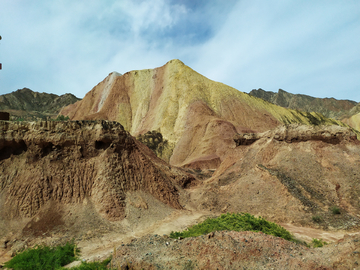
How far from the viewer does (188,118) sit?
51.1 m

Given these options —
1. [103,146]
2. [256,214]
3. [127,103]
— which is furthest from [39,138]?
[127,103]

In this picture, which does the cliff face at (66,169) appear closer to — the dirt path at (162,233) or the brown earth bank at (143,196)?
the brown earth bank at (143,196)

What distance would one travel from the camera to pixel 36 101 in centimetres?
9306

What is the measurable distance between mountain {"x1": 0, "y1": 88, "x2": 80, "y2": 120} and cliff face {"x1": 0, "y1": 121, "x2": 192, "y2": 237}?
72.4 metres

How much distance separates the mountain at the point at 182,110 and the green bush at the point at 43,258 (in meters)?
29.6

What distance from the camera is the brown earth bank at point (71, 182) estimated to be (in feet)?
47.4

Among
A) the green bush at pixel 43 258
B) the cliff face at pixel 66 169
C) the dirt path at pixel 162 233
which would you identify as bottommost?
the green bush at pixel 43 258

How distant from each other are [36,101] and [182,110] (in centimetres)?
6419

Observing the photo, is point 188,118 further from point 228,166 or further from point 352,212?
point 352,212

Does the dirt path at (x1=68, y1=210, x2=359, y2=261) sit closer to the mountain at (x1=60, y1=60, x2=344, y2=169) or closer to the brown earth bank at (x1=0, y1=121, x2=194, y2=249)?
the brown earth bank at (x1=0, y1=121, x2=194, y2=249)

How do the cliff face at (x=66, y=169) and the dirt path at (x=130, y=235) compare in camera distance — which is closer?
the dirt path at (x=130, y=235)

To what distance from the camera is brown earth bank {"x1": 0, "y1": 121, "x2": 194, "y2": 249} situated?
14453mm

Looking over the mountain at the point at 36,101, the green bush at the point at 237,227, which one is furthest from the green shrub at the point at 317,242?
the mountain at the point at 36,101

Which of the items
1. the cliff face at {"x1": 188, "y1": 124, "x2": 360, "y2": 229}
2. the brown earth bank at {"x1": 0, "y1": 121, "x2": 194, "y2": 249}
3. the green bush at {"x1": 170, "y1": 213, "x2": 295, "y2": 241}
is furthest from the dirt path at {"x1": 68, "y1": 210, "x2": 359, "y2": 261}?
the green bush at {"x1": 170, "y1": 213, "x2": 295, "y2": 241}
